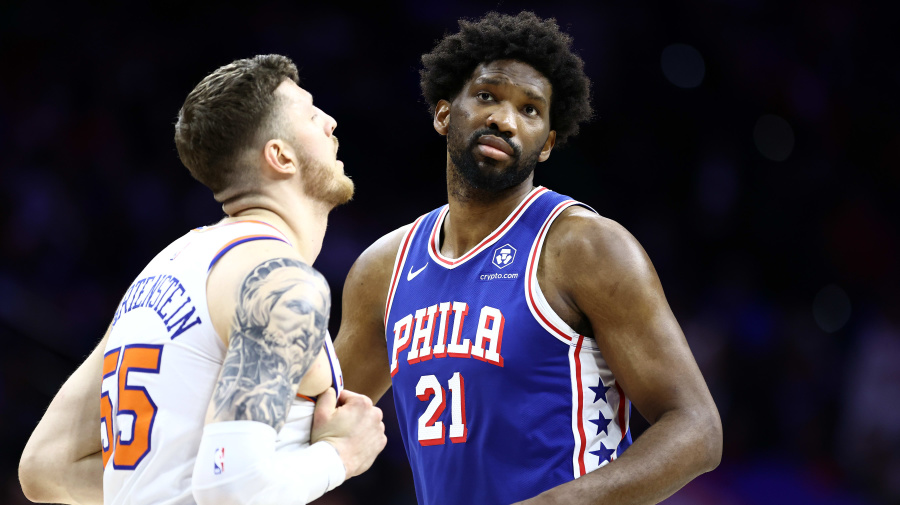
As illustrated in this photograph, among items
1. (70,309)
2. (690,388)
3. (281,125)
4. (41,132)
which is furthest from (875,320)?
(41,132)

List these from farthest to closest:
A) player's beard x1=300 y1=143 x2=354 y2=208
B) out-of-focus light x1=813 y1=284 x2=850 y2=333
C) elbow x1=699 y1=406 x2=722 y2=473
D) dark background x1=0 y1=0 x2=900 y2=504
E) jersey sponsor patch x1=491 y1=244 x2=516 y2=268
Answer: out-of-focus light x1=813 y1=284 x2=850 y2=333 → dark background x1=0 y1=0 x2=900 y2=504 → jersey sponsor patch x1=491 y1=244 x2=516 y2=268 → elbow x1=699 y1=406 x2=722 y2=473 → player's beard x1=300 y1=143 x2=354 y2=208

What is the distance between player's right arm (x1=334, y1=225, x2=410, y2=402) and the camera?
3.58 m

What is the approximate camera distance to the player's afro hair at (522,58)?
336 centimetres

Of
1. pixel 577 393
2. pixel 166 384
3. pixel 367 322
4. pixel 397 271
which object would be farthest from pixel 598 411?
pixel 166 384

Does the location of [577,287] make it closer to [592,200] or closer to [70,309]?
[592,200]

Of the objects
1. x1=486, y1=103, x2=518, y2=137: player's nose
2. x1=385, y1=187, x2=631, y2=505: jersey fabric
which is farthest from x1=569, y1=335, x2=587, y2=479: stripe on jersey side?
x1=486, y1=103, x2=518, y2=137: player's nose

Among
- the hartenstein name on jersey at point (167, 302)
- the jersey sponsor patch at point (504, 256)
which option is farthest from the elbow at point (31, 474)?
the jersey sponsor patch at point (504, 256)

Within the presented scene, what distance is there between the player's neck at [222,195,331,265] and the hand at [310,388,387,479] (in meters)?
0.42

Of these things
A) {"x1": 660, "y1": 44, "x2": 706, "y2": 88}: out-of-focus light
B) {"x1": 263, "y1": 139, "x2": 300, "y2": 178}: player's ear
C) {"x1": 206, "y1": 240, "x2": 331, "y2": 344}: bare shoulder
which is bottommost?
{"x1": 206, "y1": 240, "x2": 331, "y2": 344}: bare shoulder

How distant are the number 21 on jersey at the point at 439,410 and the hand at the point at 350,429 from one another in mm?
795

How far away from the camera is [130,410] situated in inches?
77.6

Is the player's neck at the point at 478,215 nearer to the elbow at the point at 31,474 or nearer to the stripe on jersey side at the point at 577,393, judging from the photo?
the stripe on jersey side at the point at 577,393

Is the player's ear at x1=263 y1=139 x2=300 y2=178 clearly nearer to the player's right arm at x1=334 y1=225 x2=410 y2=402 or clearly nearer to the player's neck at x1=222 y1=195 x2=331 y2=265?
the player's neck at x1=222 y1=195 x2=331 y2=265

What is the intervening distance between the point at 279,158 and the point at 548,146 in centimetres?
147
